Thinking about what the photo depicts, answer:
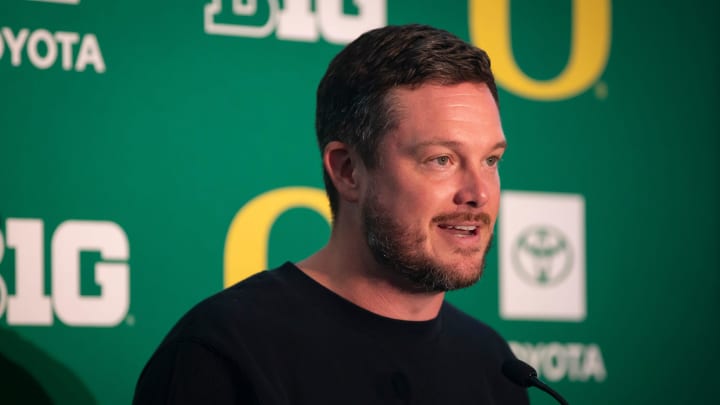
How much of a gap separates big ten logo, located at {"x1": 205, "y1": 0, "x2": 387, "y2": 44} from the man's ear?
0.74 metres

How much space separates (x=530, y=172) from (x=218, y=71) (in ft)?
3.60

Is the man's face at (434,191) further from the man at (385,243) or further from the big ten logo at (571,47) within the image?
the big ten logo at (571,47)

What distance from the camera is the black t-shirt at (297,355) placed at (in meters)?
2.23

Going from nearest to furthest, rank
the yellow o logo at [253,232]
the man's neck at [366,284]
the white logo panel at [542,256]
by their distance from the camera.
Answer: the man's neck at [366,284]
the yellow o logo at [253,232]
the white logo panel at [542,256]

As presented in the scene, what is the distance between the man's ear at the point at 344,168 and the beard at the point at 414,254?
0.07 m

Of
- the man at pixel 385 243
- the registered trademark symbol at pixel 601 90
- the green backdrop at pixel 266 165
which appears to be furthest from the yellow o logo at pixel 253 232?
the registered trademark symbol at pixel 601 90

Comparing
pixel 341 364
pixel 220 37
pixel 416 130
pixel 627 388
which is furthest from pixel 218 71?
pixel 627 388

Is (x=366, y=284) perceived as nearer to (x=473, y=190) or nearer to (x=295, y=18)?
(x=473, y=190)

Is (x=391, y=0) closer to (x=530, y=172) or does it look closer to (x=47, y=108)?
(x=530, y=172)

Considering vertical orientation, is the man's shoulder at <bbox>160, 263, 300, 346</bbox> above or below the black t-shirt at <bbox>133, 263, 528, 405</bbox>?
above

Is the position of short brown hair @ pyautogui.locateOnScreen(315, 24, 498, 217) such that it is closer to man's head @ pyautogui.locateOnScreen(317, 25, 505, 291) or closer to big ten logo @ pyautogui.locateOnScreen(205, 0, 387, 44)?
man's head @ pyautogui.locateOnScreen(317, 25, 505, 291)

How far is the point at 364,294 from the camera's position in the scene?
8.16 ft

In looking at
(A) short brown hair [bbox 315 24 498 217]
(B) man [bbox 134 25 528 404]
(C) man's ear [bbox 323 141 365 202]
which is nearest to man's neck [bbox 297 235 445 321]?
(B) man [bbox 134 25 528 404]

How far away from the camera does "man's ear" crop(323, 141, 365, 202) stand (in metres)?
2.52
